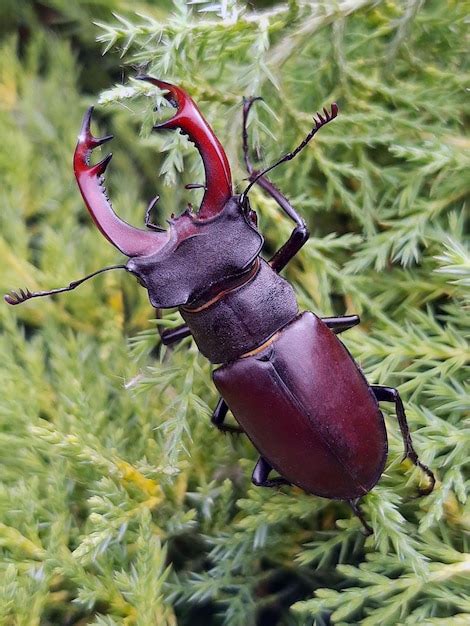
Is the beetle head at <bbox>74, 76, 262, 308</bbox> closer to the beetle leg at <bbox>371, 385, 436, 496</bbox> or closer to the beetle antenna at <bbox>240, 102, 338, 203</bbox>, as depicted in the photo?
the beetle antenna at <bbox>240, 102, 338, 203</bbox>

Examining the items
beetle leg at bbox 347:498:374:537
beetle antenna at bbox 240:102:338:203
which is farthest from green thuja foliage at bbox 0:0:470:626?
beetle antenna at bbox 240:102:338:203

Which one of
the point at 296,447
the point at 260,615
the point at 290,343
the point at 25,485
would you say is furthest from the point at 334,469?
the point at 25,485

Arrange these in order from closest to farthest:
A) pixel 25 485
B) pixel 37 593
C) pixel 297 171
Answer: pixel 37 593
pixel 25 485
pixel 297 171

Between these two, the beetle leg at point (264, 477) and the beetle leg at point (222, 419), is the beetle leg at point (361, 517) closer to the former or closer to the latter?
the beetle leg at point (264, 477)

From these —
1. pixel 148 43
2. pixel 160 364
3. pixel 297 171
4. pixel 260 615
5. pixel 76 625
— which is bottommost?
pixel 260 615

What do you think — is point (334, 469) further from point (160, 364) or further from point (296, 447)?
point (160, 364)

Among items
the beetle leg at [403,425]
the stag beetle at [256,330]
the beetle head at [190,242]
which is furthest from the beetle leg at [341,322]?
the beetle head at [190,242]

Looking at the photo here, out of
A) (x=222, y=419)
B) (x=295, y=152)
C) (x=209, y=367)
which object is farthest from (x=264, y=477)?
(x=295, y=152)
